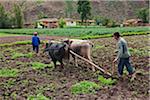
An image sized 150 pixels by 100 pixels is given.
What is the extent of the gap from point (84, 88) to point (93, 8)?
128 meters

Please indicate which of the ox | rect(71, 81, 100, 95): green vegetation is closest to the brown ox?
the ox

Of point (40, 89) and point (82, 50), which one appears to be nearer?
point (40, 89)

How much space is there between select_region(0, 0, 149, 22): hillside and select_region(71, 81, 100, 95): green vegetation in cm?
11215

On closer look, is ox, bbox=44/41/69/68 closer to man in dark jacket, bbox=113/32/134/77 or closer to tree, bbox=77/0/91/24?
man in dark jacket, bbox=113/32/134/77

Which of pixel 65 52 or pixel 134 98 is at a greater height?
pixel 65 52

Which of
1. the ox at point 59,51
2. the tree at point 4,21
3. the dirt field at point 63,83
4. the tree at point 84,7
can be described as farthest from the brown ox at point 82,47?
the tree at point 84,7

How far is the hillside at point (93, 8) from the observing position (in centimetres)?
12731

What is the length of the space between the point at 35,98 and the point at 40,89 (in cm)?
102

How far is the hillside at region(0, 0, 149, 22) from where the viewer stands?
127m

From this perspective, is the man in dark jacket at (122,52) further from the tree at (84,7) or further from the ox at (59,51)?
the tree at (84,7)

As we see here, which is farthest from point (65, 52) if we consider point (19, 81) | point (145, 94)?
point (145, 94)

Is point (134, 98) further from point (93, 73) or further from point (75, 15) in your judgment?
point (75, 15)

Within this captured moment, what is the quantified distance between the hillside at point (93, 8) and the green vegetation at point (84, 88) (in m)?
112

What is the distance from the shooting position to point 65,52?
40.7 feet
